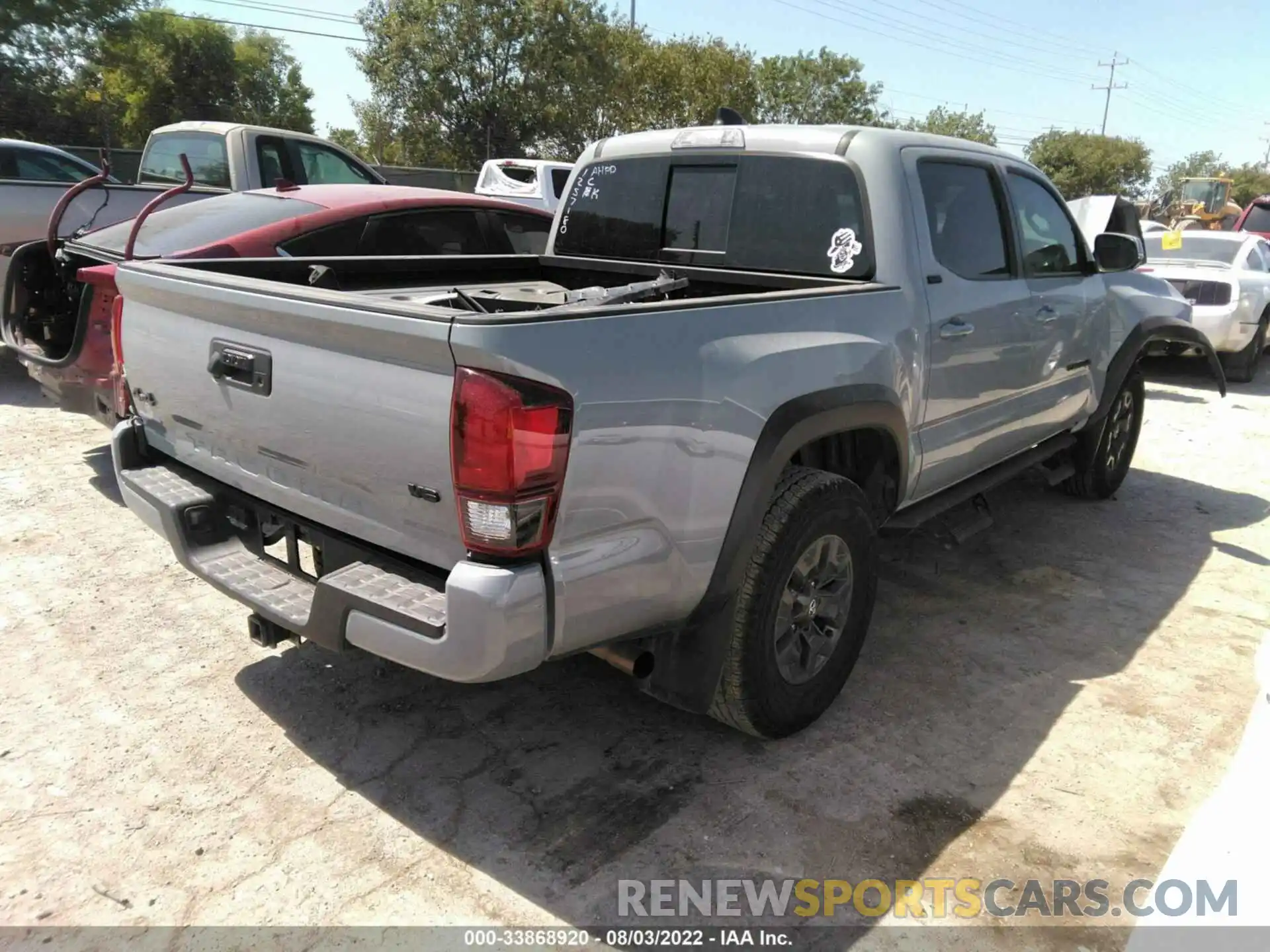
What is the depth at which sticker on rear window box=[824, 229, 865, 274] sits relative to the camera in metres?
3.46

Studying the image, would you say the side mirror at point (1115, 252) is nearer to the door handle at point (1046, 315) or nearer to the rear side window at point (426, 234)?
the door handle at point (1046, 315)

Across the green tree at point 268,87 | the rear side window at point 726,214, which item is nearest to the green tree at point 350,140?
the green tree at point 268,87

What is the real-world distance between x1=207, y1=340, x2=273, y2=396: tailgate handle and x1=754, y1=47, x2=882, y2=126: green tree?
41272 mm

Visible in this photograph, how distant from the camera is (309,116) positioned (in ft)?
142

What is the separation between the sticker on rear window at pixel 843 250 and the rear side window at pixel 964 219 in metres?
0.33

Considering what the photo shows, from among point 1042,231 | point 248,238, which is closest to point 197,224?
point 248,238

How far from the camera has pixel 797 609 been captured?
304cm

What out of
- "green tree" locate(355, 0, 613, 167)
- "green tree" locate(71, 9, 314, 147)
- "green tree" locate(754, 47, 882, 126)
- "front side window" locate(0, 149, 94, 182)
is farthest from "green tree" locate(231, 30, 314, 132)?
"front side window" locate(0, 149, 94, 182)

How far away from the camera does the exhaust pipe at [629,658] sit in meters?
2.63

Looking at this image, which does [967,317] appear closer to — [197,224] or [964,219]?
[964,219]

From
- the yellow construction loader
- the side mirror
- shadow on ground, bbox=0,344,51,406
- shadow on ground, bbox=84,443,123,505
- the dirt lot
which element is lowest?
the dirt lot

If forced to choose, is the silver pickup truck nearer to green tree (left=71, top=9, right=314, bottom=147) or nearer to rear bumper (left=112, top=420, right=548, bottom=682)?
rear bumper (left=112, top=420, right=548, bottom=682)

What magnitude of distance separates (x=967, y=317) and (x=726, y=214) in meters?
1.07

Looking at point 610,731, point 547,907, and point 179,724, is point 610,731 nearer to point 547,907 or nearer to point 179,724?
point 547,907
